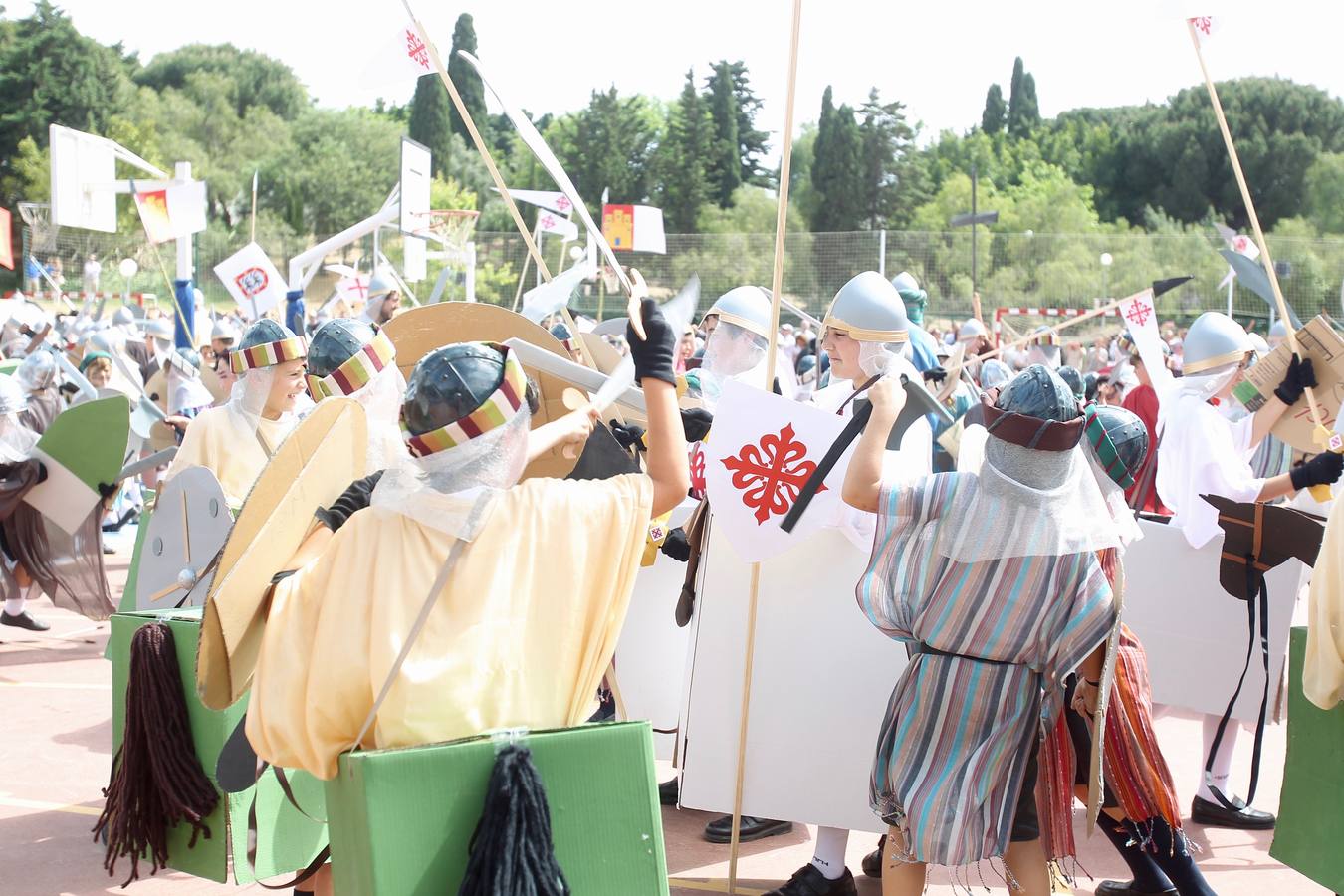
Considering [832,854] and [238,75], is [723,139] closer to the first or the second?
[238,75]

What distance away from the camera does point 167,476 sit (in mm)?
4566

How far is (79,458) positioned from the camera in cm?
661

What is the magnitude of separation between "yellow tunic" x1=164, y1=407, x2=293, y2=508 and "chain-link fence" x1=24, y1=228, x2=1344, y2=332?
20.9 metres

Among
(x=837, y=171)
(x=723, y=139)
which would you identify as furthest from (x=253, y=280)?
(x=723, y=139)

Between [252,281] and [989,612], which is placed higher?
[252,281]

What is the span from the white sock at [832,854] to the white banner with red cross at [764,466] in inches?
34.0

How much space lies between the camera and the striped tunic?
2977 mm

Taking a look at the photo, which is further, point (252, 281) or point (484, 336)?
point (252, 281)

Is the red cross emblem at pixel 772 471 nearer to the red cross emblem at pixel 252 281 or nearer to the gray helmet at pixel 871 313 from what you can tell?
the gray helmet at pixel 871 313

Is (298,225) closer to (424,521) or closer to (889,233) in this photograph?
(889,233)

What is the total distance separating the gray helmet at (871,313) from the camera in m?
4.15

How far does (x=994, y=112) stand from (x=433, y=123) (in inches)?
1201

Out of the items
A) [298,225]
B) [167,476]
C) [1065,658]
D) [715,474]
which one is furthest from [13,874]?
[298,225]

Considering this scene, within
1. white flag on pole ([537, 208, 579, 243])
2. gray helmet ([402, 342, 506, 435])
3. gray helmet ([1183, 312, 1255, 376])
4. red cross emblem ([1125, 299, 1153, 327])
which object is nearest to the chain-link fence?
white flag on pole ([537, 208, 579, 243])
